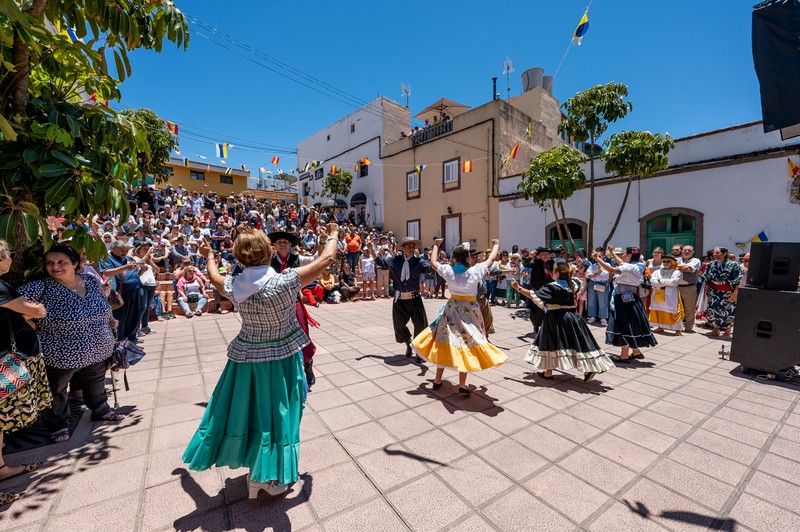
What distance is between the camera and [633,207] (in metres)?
Answer: 13.5

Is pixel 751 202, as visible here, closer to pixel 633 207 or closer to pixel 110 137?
pixel 633 207

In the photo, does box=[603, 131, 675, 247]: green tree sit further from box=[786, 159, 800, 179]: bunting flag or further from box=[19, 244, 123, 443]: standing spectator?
box=[19, 244, 123, 443]: standing spectator

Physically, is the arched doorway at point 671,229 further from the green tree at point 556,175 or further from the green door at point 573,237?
the green tree at point 556,175

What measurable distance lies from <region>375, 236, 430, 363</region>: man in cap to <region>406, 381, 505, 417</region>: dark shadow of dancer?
1.30 m

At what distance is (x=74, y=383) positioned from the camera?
12.7 ft

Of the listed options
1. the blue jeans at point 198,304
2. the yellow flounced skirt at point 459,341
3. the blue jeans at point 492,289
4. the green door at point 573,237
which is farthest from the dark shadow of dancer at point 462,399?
the green door at point 573,237

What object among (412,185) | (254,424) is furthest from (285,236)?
(412,185)

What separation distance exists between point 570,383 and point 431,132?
19.2 metres

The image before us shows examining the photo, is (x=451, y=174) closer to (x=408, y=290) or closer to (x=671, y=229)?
(x=671, y=229)

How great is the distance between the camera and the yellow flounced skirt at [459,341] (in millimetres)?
4223

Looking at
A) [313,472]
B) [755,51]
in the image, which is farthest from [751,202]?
[313,472]

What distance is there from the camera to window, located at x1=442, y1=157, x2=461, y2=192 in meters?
20.0

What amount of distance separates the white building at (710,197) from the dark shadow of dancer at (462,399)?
11.7m

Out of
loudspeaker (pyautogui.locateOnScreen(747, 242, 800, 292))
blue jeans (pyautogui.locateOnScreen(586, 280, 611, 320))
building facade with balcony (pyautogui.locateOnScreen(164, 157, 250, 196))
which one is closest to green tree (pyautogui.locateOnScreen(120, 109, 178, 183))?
blue jeans (pyautogui.locateOnScreen(586, 280, 611, 320))
